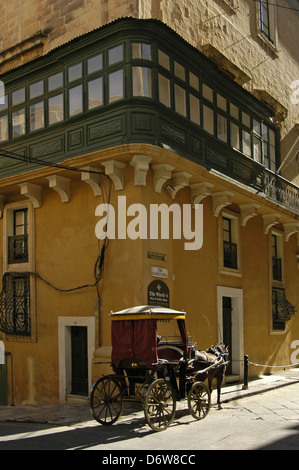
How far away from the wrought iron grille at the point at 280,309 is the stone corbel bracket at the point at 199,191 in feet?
20.1

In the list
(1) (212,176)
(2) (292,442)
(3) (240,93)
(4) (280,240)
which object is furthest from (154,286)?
(4) (280,240)

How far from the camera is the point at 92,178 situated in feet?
44.7

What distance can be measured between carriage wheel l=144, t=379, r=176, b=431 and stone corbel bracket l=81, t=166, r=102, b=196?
5959 mm

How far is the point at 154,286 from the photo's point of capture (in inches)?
514

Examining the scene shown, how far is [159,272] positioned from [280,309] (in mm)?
8250

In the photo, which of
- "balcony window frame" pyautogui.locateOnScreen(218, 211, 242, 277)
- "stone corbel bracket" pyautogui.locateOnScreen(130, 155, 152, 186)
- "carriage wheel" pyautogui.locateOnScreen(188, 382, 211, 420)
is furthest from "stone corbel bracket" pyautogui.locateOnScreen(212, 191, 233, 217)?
"carriage wheel" pyautogui.locateOnScreen(188, 382, 211, 420)

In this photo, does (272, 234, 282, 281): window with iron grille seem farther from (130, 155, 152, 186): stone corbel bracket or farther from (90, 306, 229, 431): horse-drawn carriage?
(90, 306, 229, 431): horse-drawn carriage

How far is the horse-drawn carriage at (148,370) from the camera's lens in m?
9.45

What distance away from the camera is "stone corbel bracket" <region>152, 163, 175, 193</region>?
1325 cm

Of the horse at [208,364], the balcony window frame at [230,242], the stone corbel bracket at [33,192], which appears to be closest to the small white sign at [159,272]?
the horse at [208,364]

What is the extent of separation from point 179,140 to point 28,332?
682 cm

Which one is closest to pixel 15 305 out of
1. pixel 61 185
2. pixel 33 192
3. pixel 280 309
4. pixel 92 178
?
pixel 33 192

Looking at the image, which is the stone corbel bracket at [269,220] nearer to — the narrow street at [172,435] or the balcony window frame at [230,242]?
the balcony window frame at [230,242]
